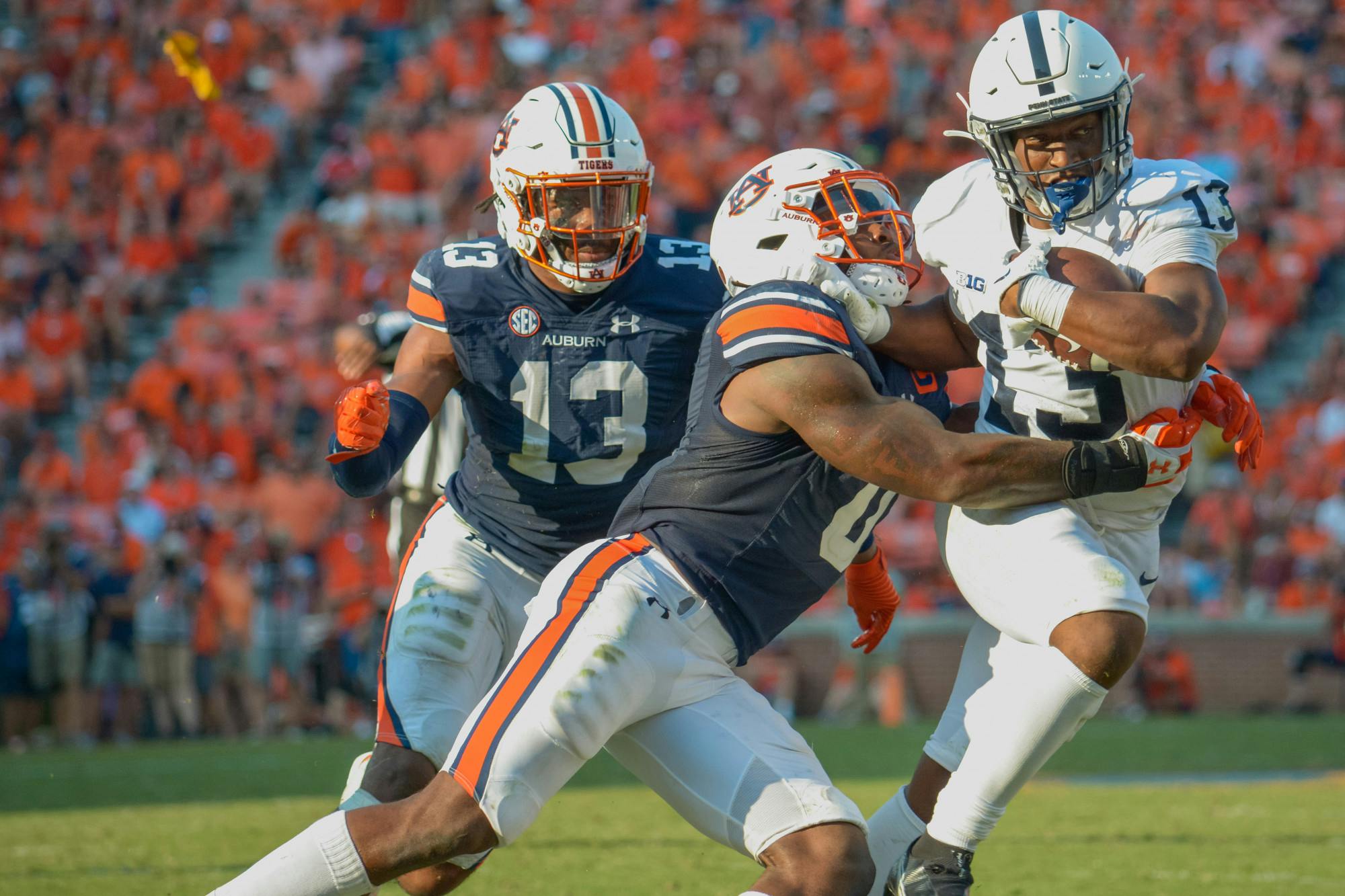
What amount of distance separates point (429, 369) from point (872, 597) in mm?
1368

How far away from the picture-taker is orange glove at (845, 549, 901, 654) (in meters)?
4.36

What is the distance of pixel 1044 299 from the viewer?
3664 millimetres

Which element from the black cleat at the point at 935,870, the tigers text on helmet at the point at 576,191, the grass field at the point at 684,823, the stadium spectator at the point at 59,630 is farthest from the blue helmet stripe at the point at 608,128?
the stadium spectator at the point at 59,630

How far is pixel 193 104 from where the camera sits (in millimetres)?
16500

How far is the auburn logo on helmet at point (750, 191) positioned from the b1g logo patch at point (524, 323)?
843mm

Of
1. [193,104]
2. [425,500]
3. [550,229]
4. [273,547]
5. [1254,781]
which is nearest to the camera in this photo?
[550,229]

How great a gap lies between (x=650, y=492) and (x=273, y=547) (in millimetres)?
8785

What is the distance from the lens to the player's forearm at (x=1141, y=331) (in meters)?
3.60

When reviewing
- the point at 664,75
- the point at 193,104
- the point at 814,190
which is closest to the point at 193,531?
the point at 193,104

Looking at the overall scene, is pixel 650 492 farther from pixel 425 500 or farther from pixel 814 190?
pixel 425 500

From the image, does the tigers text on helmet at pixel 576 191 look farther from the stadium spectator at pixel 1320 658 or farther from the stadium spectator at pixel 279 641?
the stadium spectator at pixel 1320 658

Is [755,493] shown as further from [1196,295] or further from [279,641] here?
[279,641]

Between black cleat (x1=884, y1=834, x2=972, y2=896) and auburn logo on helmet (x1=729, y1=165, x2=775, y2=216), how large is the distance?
1528 millimetres

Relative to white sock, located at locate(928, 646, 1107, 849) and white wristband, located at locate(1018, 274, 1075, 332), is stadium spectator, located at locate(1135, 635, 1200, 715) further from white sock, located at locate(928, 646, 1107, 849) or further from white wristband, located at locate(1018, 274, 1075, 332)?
white wristband, located at locate(1018, 274, 1075, 332)
